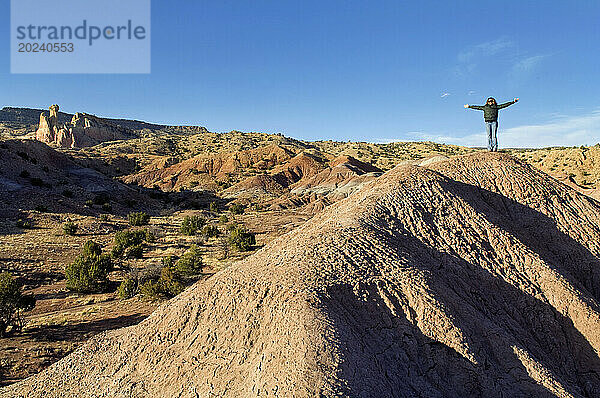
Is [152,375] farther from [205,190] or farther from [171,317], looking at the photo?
[205,190]

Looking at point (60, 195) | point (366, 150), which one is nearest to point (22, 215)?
point (60, 195)

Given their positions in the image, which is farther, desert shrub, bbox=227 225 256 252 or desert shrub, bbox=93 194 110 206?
desert shrub, bbox=93 194 110 206

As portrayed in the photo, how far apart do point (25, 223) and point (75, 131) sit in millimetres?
81665

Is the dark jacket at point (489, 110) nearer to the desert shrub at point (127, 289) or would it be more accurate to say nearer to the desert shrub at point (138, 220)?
the desert shrub at point (127, 289)

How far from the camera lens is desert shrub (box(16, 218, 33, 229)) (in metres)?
30.8

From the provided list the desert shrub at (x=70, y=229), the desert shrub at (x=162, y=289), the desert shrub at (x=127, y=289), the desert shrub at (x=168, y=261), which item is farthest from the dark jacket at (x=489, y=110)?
the desert shrub at (x=70, y=229)

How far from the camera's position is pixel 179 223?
126 ft

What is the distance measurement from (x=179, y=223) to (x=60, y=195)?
14.4 m

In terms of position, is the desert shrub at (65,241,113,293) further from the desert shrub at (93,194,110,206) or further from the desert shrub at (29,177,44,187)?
the desert shrub at (29,177,44,187)

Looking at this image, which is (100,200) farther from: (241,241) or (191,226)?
(241,241)

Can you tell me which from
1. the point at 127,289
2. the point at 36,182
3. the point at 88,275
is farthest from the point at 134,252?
the point at 36,182

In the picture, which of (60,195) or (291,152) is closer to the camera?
(60,195)

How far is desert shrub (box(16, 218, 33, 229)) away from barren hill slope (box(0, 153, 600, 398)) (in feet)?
88.9

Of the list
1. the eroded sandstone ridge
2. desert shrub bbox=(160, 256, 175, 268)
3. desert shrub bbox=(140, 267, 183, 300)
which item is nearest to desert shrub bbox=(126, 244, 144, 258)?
desert shrub bbox=(160, 256, 175, 268)
